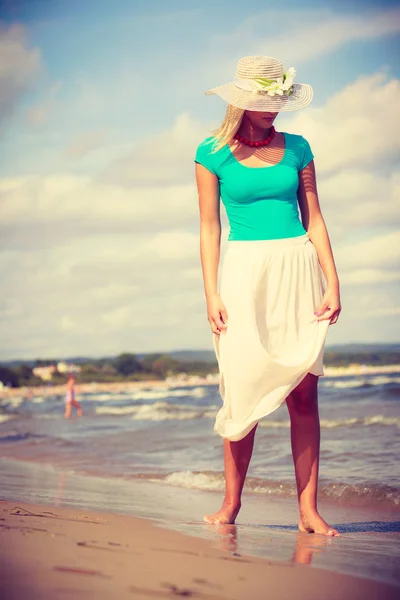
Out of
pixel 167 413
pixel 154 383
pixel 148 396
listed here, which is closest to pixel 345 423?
pixel 167 413

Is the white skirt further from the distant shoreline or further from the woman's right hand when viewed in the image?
the distant shoreline

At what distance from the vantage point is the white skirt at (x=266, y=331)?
2.90 m

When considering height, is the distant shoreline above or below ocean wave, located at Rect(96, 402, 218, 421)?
below

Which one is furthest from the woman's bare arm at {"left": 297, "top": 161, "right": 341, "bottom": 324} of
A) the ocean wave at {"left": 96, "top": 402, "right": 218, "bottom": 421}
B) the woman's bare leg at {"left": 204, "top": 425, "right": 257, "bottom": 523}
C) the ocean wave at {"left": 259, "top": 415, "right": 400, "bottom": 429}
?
the ocean wave at {"left": 96, "top": 402, "right": 218, "bottom": 421}

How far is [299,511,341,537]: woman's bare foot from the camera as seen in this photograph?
114 inches

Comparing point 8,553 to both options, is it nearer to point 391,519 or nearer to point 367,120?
point 391,519

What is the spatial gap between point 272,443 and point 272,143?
5.01 metres

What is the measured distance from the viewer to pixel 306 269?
2.98 m

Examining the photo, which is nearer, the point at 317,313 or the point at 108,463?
the point at 317,313

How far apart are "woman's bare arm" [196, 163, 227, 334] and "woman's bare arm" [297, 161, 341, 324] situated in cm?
33

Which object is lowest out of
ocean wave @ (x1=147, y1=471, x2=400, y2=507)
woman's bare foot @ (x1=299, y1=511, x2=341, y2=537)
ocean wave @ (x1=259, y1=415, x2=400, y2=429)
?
ocean wave @ (x1=259, y1=415, x2=400, y2=429)

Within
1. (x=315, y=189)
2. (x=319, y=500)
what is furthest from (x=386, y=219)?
(x=315, y=189)

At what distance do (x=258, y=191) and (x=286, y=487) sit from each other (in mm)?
2748

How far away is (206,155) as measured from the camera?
3016 mm
